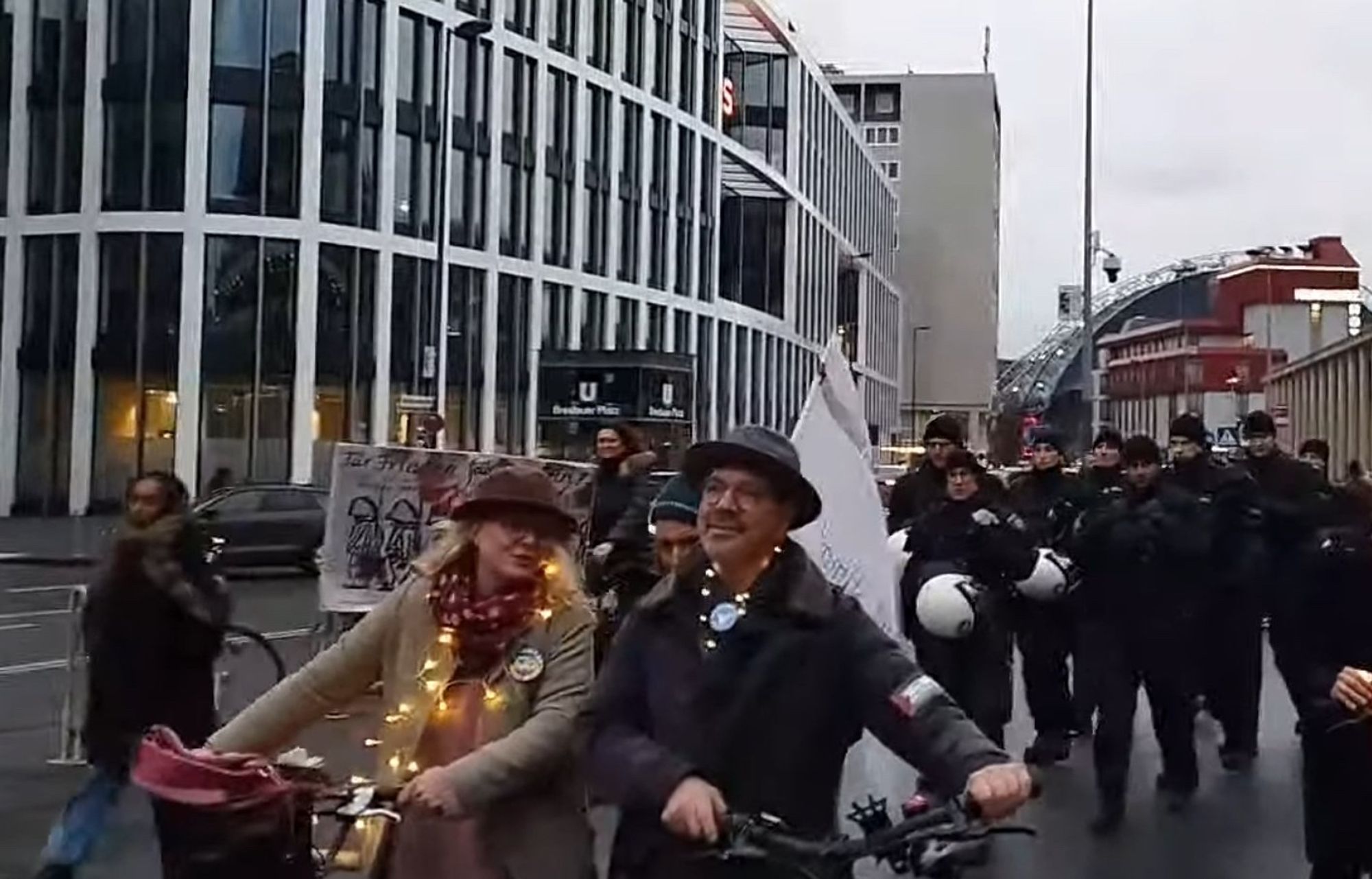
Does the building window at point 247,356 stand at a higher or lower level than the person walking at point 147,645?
higher

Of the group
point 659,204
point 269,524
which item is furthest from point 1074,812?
point 659,204

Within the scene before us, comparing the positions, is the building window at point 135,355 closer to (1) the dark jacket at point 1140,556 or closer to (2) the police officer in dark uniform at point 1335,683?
(1) the dark jacket at point 1140,556

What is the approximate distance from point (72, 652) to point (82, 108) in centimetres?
3530

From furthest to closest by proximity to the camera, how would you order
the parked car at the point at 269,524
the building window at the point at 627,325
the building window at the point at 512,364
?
1. the building window at the point at 627,325
2. the building window at the point at 512,364
3. the parked car at the point at 269,524

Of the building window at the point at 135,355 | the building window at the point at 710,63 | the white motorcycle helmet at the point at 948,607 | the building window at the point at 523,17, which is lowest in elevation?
the white motorcycle helmet at the point at 948,607

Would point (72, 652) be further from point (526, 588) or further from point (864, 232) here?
point (864, 232)

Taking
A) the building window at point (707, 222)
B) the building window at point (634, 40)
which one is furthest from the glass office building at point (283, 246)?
the building window at point (707, 222)

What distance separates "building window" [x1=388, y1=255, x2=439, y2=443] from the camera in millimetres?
47438

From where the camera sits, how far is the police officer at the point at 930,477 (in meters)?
10.0

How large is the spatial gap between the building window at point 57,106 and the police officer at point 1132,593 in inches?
1512

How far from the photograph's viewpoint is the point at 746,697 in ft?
11.0

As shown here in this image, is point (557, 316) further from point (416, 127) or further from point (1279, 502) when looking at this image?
point (1279, 502)

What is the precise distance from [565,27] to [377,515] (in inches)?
1828

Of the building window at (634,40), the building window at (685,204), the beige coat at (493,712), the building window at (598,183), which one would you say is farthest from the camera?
the building window at (685,204)
